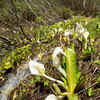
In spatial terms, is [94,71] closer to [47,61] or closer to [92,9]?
[47,61]

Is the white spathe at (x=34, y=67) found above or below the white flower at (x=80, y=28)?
below

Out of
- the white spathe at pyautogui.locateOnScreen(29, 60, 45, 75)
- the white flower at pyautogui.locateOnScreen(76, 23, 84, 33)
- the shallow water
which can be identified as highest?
the white flower at pyautogui.locateOnScreen(76, 23, 84, 33)

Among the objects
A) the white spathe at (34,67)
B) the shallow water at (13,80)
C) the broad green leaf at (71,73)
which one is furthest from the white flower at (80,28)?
the shallow water at (13,80)

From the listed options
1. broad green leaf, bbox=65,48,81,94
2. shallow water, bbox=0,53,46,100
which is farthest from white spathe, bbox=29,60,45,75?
shallow water, bbox=0,53,46,100

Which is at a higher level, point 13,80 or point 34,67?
point 34,67

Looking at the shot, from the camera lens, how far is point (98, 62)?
0.54 metres

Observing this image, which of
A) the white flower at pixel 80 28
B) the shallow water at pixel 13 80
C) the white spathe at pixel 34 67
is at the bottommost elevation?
the shallow water at pixel 13 80

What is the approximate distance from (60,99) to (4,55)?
60.8 inches

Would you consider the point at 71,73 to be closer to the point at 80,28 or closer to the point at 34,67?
the point at 34,67

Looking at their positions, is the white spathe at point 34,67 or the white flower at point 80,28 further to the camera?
the white flower at point 80,28

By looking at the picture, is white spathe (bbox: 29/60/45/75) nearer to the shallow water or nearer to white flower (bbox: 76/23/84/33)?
the shallow water

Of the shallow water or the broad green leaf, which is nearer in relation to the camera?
the broad green leaf

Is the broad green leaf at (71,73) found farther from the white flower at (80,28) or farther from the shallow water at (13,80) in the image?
the shallow water at (13,80)

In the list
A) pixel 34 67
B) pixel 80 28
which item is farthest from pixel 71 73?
pixel 80 28
